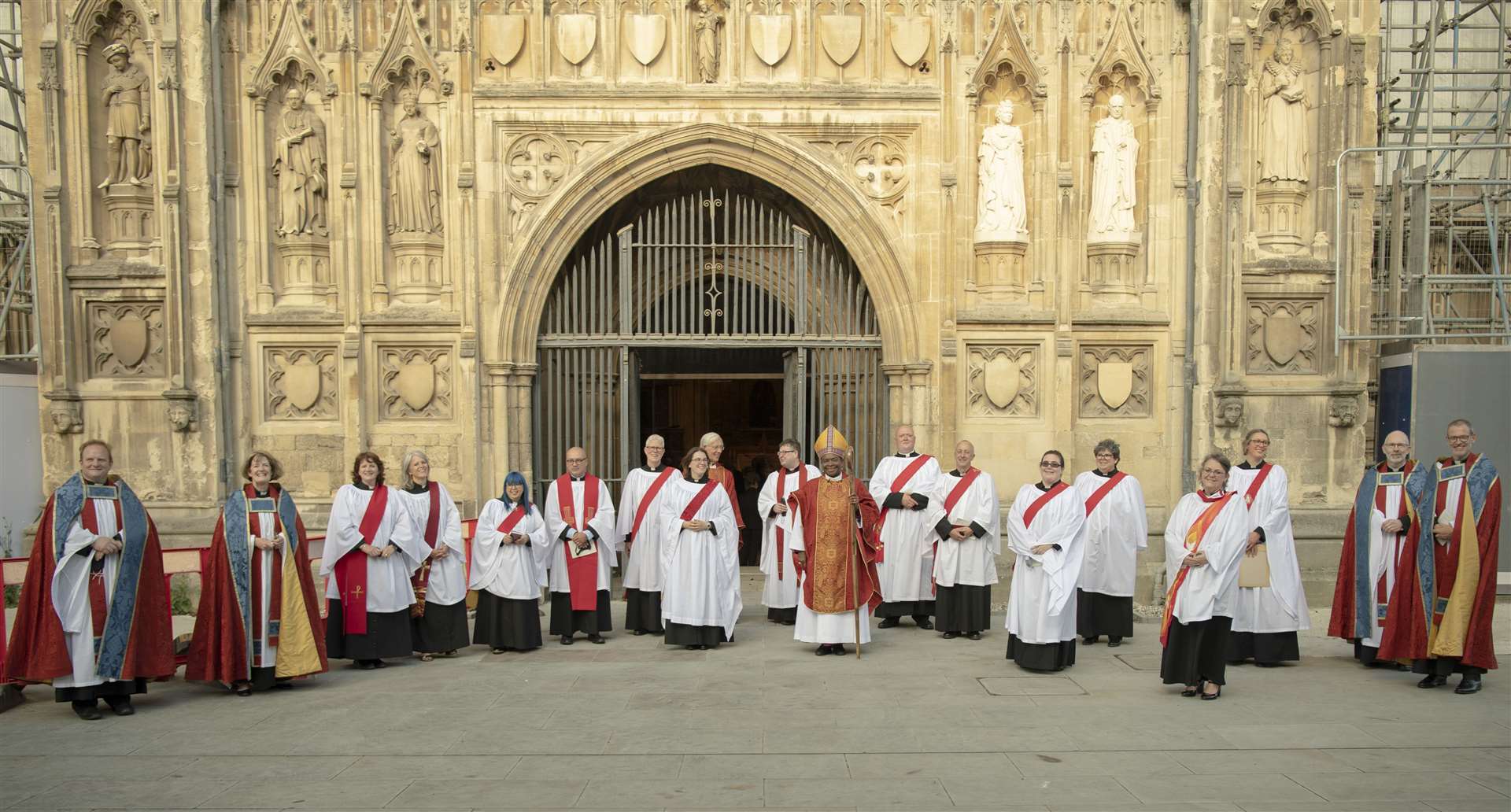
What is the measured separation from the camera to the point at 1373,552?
317 inches

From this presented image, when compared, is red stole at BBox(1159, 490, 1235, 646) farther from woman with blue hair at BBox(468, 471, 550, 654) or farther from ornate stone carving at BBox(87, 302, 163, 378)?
ornate stone carving at BBox(87, 302, 163, 378)

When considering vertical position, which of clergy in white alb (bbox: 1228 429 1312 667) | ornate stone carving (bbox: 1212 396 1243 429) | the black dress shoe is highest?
ornate stone carving (bbox: 1212 396 1243 429)

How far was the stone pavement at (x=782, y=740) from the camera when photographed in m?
5.27

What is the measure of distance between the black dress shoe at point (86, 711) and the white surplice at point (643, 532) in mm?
3925

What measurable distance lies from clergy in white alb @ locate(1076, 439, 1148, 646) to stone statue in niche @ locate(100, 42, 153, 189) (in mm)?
9252

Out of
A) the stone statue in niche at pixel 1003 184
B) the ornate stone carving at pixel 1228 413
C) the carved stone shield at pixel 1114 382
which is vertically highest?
the stone statue in niche at pixel 1003 184

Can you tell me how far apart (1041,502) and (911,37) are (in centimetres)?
545

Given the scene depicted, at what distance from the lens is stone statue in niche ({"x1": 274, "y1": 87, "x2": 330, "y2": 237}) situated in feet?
36.4

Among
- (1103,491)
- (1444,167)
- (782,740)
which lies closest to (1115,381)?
(1103,491)

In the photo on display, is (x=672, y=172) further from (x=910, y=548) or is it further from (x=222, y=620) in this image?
(x=222, y=620)

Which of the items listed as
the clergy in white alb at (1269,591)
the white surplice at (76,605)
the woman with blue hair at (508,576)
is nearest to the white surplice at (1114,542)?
the clergy in white alb at (1269,591)

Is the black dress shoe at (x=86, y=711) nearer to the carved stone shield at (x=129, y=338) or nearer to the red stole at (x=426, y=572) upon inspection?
the red stole at (x=426, y=572)

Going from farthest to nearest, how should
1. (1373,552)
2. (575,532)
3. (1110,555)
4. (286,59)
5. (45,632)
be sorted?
(286,59), (575,532), (1110,555), (1373,552), (45,632)

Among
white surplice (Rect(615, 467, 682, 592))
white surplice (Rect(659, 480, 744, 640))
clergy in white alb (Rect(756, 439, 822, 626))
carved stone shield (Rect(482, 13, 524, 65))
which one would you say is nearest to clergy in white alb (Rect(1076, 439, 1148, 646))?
clergy in white alb (Rect(756, 439, 822, 626))
